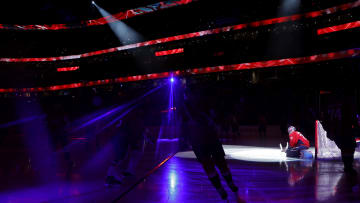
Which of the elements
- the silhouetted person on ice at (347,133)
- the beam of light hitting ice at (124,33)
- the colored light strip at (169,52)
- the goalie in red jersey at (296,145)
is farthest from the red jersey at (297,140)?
the beam of light hitting ice at (124,33)

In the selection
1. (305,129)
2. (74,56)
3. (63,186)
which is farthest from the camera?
(74,56)

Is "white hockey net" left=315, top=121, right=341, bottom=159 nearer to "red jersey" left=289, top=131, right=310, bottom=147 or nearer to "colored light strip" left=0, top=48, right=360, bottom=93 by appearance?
"red jersey" left=289, top=131, right=310, bottom=147

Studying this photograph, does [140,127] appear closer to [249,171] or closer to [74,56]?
[249,171]

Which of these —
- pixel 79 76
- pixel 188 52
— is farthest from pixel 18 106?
pixel 188 52

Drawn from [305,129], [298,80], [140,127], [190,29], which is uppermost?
[190,29]

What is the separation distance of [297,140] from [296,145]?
0.54 feet

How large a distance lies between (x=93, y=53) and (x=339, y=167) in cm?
1510

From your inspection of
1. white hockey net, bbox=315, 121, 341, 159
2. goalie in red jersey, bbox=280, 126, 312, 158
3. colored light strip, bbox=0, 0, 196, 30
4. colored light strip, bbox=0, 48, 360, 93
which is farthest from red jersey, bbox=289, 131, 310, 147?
colored light strip, bbox=0, 0, 196, 30

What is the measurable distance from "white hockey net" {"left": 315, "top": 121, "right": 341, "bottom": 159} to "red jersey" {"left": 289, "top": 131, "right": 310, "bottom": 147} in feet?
0.99

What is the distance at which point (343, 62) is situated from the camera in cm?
1110

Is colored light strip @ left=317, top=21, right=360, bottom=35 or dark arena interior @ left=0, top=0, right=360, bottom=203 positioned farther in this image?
colored light strip @ left=317, top=21, right=360, bottom=35

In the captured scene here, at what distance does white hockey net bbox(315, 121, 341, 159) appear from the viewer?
651 cm

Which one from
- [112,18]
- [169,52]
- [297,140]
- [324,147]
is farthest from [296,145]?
[112,18]

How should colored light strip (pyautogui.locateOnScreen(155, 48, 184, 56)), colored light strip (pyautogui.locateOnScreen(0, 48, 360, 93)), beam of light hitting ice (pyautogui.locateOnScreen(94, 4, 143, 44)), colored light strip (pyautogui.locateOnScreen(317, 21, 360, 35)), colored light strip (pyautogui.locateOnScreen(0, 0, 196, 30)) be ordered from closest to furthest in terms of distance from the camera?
colored light strip (pyautogui.locateOnScreen(317, 21, 360, 35)) → colored light strip (pyautogui.locateOnScreen(0, 48, 360, 93)) → colored light strip (pyautogui.locateOnScreen(0, 0, 196, 30)) → colored light strip (pyautogui.locateOnScreen(155, 48, 184, 56)) → beam of light hitting ice (pyautogui.locateOnScreen(94, 4, 143, 44))
